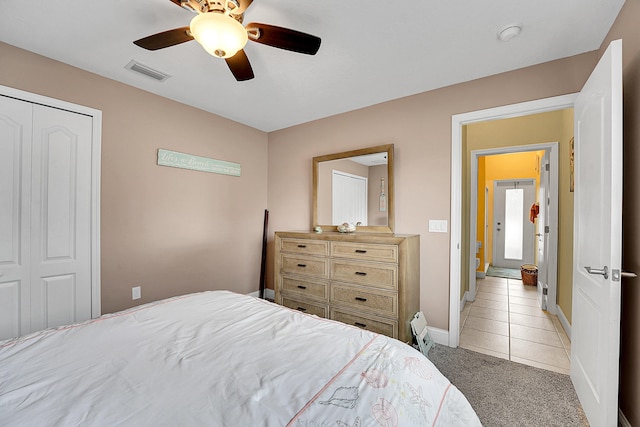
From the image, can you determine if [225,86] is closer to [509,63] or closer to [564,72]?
[509,63]

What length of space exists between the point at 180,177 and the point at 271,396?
2787 mm

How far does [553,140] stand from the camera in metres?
3.51

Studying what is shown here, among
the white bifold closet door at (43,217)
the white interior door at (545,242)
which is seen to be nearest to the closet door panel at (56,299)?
the white bifold closet door at (43,217)

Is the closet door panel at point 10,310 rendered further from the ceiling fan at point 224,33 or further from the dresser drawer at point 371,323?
the dresser drawer at point 371,323

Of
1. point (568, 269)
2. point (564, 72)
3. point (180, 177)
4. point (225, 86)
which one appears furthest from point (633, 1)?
point (180, 177)

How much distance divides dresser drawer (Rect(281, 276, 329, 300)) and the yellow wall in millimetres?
4252

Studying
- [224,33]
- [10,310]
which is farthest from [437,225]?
[10,310]

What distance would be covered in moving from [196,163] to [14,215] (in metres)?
1.55

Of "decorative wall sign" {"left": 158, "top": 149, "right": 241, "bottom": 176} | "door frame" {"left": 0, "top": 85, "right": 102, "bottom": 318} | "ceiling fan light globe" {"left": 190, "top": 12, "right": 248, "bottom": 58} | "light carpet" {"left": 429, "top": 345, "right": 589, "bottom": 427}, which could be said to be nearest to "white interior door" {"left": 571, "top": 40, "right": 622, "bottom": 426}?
"light carpet" {"left": 429, "top": 345, "right": 589, "bottom": 427}

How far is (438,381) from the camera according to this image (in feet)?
3.67

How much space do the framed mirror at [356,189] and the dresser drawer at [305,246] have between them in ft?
1.63

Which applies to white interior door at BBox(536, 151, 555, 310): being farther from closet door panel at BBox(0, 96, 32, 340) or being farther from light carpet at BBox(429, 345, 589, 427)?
closet door panel at BBox(0, 96, 32, 340)

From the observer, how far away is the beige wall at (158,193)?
7.93ft

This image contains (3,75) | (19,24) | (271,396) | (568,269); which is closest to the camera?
(271,396)
